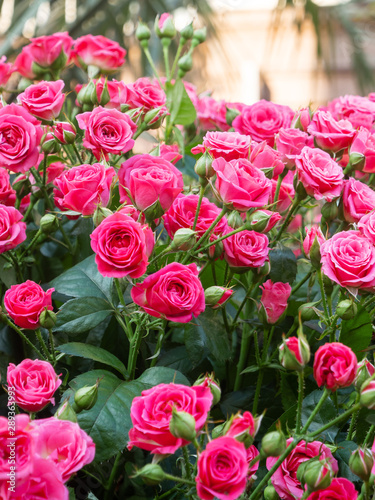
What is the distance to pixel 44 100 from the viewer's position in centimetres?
58

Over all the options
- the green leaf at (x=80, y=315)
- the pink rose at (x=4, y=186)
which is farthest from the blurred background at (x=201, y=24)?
the green leaf at (x=80, y=315)

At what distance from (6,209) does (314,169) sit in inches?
10.8

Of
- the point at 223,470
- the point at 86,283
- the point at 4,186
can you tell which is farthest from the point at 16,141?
the point at 223,470

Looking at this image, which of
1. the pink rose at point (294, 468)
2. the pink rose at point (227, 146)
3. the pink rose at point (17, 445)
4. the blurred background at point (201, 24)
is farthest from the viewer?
the blurred background at point (201, 24)

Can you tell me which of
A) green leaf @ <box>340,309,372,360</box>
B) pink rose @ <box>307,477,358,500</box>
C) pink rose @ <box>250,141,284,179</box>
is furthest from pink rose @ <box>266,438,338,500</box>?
pink rose @ <box>250,141,284,179</box>

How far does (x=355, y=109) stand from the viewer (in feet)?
2.23

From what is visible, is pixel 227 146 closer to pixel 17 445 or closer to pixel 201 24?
pixel 17 445

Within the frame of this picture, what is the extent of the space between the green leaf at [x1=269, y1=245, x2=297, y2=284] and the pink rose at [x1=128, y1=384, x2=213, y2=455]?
208 millimetres

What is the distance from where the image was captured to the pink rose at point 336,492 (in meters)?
0.38

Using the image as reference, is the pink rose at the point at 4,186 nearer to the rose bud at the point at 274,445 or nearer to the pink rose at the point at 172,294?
the pink rose at the point at 172,294

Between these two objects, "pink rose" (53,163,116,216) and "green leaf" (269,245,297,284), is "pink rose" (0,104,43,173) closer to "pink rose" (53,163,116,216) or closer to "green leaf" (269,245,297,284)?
"pink rose" (53,163,116,216)

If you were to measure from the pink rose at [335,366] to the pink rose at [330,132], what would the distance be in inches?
10.0

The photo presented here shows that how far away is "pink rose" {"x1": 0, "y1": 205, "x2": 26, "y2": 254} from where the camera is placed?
19.3 inches

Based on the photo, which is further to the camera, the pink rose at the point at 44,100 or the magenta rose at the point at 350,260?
the pink rose at the point at 44,100
